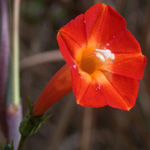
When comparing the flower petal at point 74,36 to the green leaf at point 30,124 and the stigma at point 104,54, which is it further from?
the green leaf at point 30,124

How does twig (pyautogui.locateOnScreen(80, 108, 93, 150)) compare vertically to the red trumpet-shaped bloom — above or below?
below

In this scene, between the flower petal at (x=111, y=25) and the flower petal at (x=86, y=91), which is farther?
the flower petal at (x=111, y=25)

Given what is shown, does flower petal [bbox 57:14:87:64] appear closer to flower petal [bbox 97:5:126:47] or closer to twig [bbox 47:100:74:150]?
flower petal [bbox 97:5:126:47]

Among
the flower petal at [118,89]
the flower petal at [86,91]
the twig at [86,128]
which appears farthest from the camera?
the twig at [86,128]

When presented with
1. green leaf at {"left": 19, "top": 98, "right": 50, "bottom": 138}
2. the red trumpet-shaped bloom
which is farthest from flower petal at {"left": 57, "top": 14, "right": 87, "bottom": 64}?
green leaf at {"left": 19, "top": 98, "right": 50, "bottom": 138}

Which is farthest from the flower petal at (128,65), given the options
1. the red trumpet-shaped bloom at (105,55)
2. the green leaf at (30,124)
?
the green leaf at (30,124)

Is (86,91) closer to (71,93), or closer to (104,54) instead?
(104,54)
